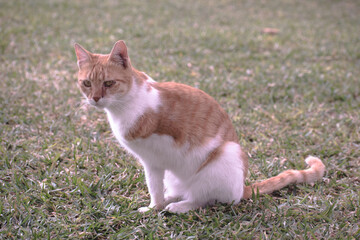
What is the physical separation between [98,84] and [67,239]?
1000 mm

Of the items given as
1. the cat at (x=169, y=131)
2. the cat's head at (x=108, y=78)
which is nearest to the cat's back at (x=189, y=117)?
the cat at (x=169, y=131)

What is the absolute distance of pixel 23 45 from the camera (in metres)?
5.93

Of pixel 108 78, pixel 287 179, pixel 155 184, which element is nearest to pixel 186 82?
pixel 287 179

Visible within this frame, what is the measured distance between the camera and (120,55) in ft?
7.52

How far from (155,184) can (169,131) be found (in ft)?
1.41

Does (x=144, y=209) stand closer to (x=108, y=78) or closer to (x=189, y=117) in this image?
(x=189, y=117)

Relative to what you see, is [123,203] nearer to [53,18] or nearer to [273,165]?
[273,165]

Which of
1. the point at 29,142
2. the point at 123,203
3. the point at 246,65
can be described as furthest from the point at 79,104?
the point at 246,65

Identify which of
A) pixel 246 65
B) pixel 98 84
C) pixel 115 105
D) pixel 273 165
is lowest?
→ pixel 273 165

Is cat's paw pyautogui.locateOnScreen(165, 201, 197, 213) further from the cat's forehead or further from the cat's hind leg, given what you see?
the cat's forehead

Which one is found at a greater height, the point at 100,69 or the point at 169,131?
the point at 100,69

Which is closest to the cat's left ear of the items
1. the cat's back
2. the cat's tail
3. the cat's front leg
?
the cat's back

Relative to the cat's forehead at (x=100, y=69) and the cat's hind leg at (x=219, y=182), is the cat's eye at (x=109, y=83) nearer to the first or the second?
the cat's forehead at (x=100, y=69)

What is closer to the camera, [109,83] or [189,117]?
[109,83]
